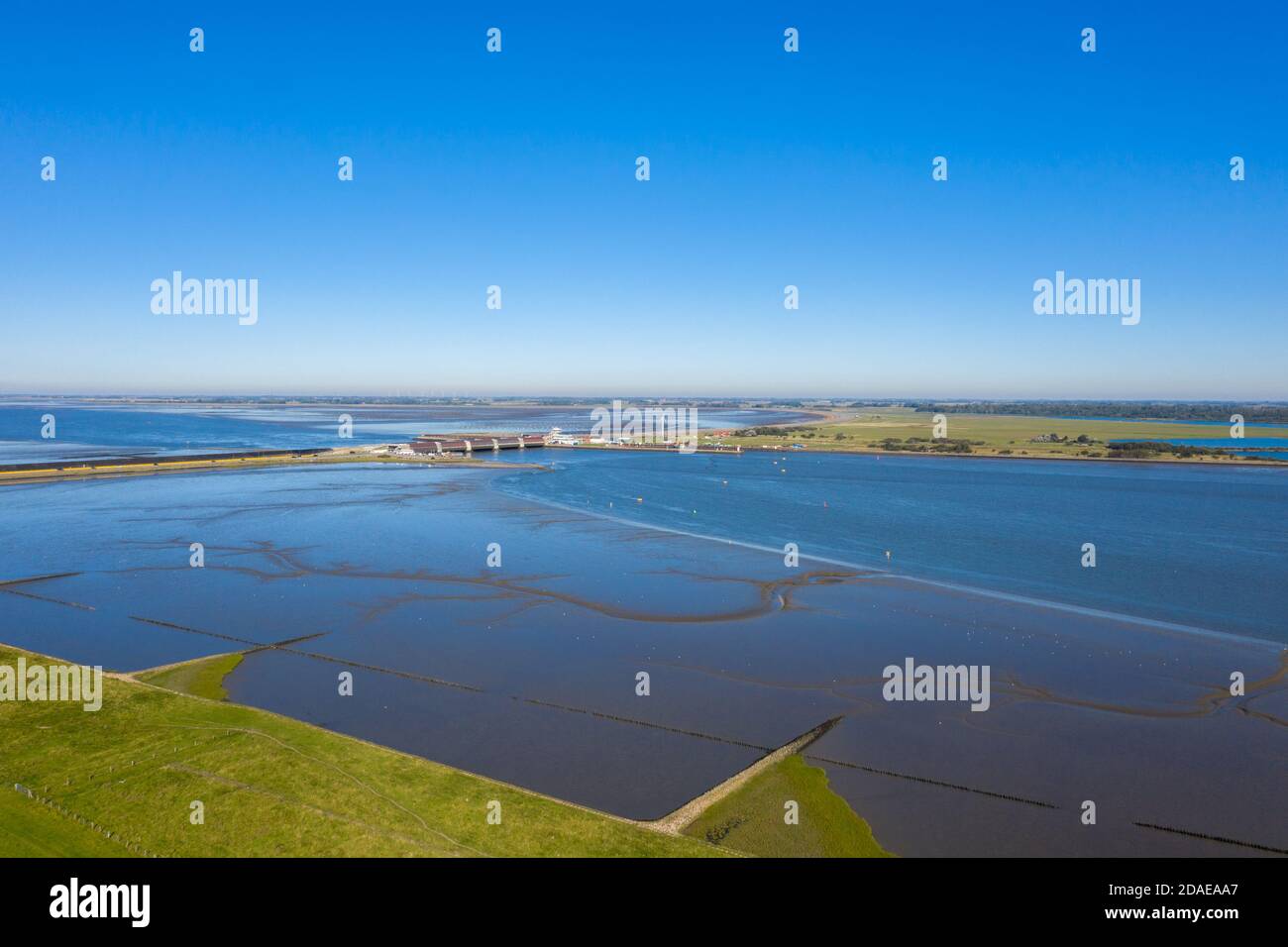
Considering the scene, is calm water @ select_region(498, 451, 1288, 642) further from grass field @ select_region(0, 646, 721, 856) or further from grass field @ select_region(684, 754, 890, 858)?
grass field @ select_region(0, 646, 721, 856)

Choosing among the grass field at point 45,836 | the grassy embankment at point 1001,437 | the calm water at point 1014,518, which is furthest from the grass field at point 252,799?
the grassy embankment at point 1001,437

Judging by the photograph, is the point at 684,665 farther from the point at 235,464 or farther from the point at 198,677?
the point at 235,464

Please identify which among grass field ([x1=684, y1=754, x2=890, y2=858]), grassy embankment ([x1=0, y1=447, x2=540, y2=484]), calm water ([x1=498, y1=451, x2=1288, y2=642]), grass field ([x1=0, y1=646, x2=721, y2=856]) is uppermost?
grassy embankment ([x1=0, y1=447, x2=540, y2=484])

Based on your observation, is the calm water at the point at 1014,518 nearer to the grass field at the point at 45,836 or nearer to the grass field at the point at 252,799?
the grass field at the point at 252,799

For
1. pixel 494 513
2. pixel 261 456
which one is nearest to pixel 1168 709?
pixel 494 513

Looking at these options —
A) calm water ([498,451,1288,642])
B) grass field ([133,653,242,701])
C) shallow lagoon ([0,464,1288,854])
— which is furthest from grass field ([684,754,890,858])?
calm water ([498,451,1288,642])
